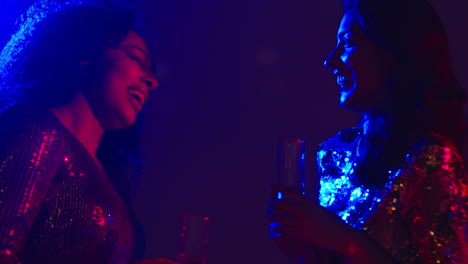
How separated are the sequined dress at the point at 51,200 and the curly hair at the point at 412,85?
95cm

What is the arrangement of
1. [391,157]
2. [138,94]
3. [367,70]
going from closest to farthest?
[391,157] < [367,70] < [138,94]

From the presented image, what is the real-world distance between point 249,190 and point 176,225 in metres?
0.59

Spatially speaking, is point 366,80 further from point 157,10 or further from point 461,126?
point 157,10

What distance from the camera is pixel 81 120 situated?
1.52 meters

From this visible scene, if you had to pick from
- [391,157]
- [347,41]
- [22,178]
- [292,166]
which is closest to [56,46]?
[22,178]

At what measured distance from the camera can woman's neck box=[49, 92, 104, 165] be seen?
4.78ft

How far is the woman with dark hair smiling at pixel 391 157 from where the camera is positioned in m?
1.09

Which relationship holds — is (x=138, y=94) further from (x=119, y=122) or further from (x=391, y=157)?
(x=391, y=157)

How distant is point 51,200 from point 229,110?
5.64ft

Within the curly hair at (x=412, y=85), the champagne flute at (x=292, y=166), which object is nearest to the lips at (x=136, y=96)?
the champagne flute at (x=292, y=166)

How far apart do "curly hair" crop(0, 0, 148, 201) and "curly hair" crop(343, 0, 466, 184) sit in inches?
42.8

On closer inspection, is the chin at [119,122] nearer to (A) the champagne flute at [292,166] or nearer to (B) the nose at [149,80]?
(B) the nose at [149,80]

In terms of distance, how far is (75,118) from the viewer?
4.90ft

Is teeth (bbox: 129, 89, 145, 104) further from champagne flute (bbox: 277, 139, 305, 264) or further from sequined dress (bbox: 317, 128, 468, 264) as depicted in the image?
sequined dress (bbox: 317, 128, 468, 264)
